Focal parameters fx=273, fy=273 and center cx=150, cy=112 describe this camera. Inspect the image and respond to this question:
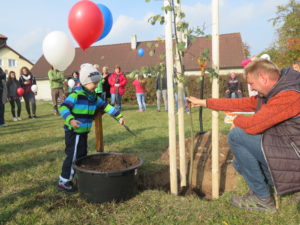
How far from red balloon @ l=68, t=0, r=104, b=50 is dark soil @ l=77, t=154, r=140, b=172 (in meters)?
3.35

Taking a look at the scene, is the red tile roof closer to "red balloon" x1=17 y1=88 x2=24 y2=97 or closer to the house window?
the house window

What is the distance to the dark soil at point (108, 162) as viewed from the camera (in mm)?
2883

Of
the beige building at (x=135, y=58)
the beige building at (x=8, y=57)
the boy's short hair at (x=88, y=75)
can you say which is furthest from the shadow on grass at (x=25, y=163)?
the beige building at (x=8, y=57)

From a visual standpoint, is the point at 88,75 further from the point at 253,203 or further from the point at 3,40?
the point at 3,40

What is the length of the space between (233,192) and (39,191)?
82.4 inches

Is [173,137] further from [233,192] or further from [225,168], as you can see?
[225,168]

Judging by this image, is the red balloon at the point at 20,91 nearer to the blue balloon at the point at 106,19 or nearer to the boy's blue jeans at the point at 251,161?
the blue balloon at the point at 106,19

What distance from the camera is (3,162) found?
13.5 feet

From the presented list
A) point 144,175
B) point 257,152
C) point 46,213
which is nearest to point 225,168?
point 144,175

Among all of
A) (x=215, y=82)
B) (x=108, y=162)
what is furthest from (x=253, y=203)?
(x=108, y=162)

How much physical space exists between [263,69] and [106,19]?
5017 mm

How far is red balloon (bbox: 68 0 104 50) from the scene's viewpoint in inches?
215

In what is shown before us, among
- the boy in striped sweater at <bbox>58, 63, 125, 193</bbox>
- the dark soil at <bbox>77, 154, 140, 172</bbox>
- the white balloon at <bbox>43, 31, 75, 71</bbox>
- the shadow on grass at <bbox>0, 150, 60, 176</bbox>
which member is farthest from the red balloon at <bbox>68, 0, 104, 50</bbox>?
→ the dark soil at <bbox>77, 154, 140, 172</bbox>

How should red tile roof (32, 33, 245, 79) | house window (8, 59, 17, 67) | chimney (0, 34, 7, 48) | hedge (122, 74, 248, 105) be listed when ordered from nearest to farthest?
hedge (122, 74, 248, 105)
red tile roof (32, 33, 245, 79)
chimney (0, 34, 7, 48)
house window (8, 59, 17, 67)
